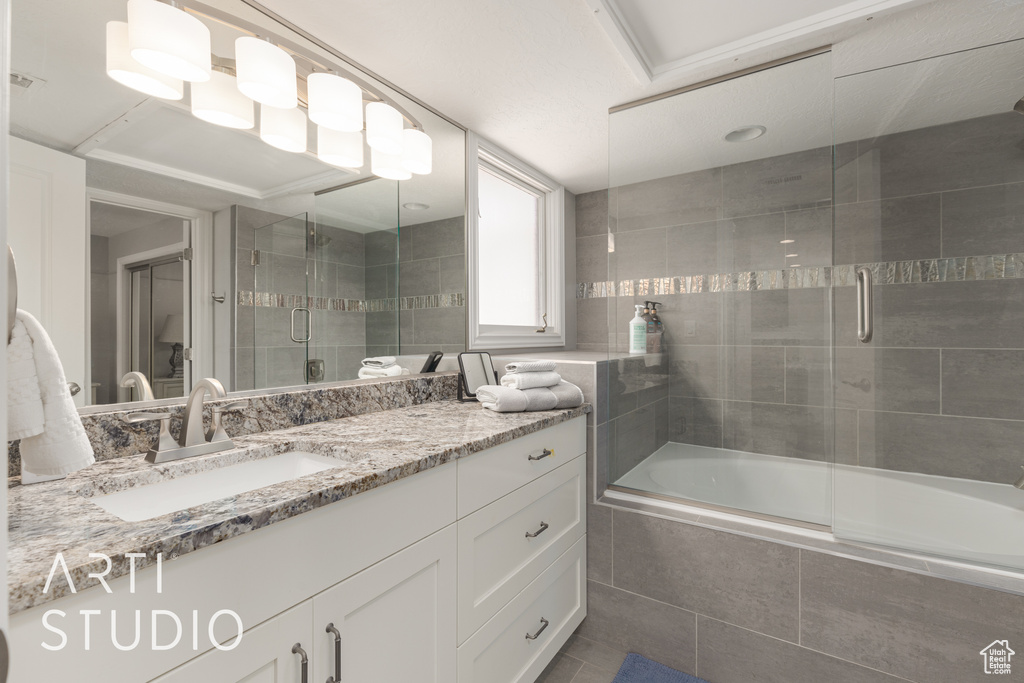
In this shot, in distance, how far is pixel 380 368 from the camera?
1671mm

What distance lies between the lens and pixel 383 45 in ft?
4.71

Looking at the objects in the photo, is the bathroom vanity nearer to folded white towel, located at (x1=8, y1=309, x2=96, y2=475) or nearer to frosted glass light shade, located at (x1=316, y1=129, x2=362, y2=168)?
folded white towel, located at (x1=8, y1=309, x2=96, y2=475)

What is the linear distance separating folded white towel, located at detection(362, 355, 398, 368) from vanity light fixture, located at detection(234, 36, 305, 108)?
0.84 metres

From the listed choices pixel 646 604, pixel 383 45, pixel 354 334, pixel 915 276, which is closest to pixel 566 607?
pixel 646 604

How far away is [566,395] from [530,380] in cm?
17

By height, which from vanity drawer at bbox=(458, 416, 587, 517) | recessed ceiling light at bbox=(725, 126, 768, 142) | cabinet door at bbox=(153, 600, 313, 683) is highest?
recessed ceiling light at bbox=(725, 126, 768, 142)

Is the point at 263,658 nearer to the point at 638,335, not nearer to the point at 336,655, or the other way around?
the point at 336,655

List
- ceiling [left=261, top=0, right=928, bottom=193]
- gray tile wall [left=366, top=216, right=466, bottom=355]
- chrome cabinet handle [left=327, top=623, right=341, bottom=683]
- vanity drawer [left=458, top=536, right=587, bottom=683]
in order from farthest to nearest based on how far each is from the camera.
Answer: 1. gray tile wall [left=366, top=216, right=466, bottom=355]
2. ceiling [left=261, top=0, right=928, bottom=193]
3. vanity drawer [left=458, top=536, right=587, bottom=683]
4. chrome cabinet handle [left=327, top=623, right=341, bottom=683]

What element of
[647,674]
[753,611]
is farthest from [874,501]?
[647,674]

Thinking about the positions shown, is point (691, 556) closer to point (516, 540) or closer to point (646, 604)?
point (646, 604)

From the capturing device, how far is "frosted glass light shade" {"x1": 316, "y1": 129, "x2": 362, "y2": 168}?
1413 mm

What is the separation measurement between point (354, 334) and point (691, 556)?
1.45 m

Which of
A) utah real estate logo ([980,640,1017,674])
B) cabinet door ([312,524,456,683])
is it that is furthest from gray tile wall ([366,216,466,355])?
utah real estate logo ([980,640,1017,674])

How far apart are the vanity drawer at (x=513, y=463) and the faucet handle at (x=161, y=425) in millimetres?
648
